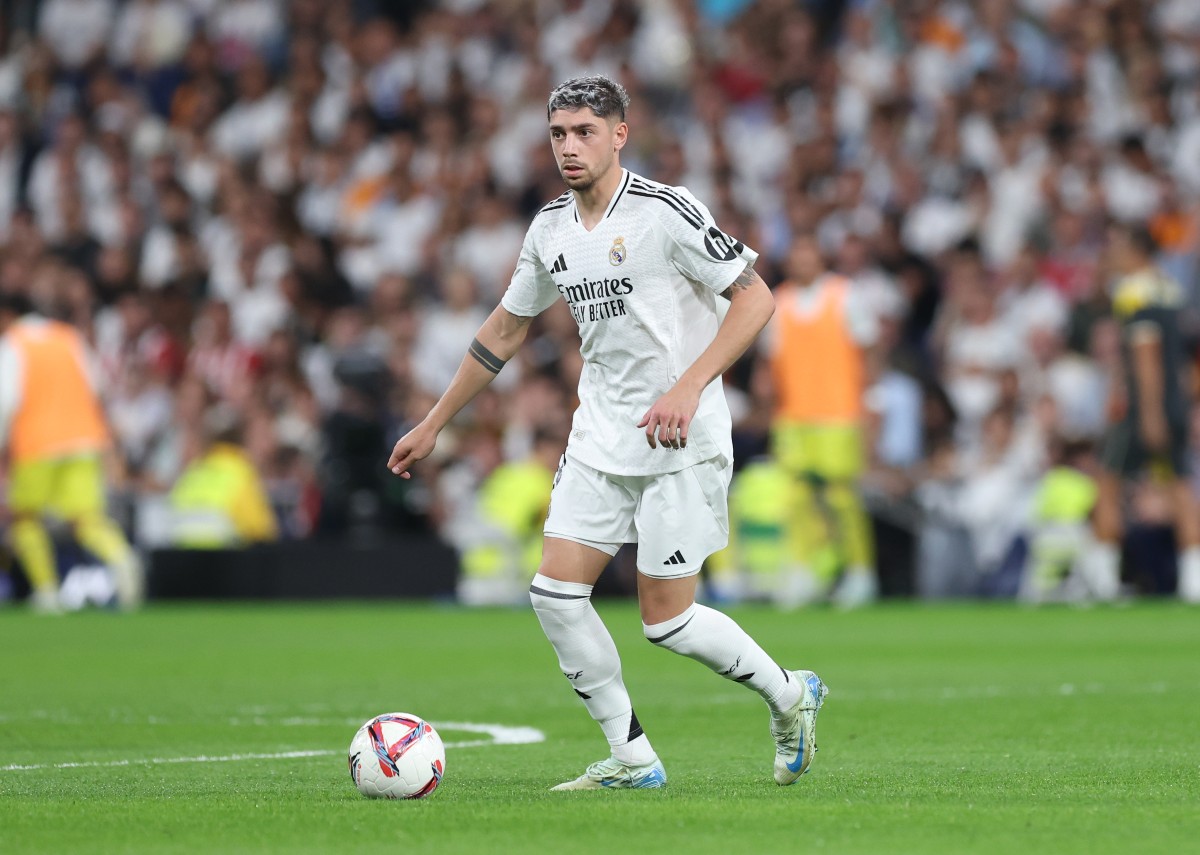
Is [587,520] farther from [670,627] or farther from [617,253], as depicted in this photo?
[617,253]

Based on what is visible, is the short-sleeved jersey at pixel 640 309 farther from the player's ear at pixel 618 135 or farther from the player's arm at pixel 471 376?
the player's arm at pixel 471 376

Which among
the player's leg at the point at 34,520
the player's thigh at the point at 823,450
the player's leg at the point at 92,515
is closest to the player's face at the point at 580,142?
the player's thigh at the point at 823,450

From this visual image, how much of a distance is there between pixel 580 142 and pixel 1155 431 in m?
→ 9.33

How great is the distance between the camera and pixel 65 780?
21.2 ft

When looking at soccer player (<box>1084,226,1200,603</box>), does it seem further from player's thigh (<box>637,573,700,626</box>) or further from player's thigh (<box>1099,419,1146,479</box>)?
player's thigh (<box>637,573,700,626</box>)

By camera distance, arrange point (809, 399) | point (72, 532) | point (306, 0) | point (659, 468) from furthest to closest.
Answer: point (306, 0), point (72, 532), point (809, 399), point (659, 468)

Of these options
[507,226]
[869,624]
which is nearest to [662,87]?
[507,226]

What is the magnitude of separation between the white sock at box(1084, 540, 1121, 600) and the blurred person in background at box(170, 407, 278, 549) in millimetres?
7203

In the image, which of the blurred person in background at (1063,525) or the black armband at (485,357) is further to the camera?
the blurred person in background at (1063,525)

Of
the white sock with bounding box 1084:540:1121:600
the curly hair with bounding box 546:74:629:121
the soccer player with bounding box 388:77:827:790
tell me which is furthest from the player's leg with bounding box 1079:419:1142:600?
the curly hair with bounding box 546:74:629:121

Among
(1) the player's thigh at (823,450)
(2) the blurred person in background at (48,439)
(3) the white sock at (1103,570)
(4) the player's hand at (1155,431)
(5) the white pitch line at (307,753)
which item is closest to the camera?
(5) the white pitch line at (307,753)

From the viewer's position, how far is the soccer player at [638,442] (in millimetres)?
6215

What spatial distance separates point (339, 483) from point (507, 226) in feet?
11.0

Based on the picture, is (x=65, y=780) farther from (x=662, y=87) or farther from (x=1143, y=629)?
(x=662, y=87)
